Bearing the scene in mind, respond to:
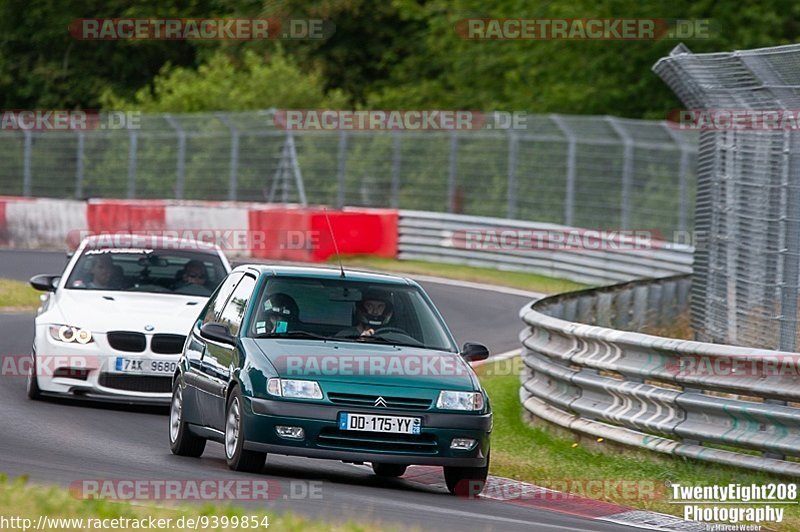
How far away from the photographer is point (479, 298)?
25078 mm

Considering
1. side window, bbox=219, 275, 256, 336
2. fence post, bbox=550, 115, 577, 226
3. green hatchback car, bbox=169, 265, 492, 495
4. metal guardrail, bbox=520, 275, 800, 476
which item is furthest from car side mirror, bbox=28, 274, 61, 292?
fence post, bbox=550, 115, 577, 226

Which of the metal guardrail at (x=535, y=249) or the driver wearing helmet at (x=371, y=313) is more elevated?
the driver wearing helmet at (x=371, y=313)

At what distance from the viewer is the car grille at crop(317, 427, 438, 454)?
9.95m

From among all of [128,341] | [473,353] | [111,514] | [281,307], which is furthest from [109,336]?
[111,514]

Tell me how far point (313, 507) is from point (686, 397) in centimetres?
332

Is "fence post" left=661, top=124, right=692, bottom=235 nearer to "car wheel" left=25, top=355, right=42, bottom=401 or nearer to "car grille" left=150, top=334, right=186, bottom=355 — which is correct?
Answer: "car grille" left=150, top=334, right=186, bottom=355

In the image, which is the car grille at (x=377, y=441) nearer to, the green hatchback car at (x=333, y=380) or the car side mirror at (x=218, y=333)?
the green hatchback car at (x=333, y=380)

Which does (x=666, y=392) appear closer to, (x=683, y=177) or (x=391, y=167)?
(x=683, y=177)

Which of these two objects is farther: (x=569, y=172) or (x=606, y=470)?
(x=569, y=172)

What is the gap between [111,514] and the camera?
23.4ft

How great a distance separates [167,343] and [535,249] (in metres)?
16.0

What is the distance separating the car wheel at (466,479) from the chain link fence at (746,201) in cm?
306

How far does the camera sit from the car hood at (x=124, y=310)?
13.8 m

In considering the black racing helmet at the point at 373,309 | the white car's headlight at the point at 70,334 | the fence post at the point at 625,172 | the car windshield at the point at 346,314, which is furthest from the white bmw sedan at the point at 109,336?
the fence post at the point at 625,172
